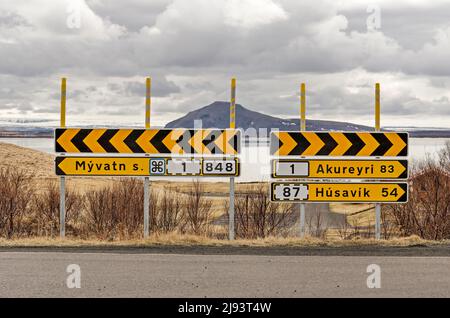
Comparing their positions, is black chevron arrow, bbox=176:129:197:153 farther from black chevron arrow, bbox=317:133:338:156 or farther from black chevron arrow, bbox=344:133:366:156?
black chevron arrow, bbox=344:133:366:156

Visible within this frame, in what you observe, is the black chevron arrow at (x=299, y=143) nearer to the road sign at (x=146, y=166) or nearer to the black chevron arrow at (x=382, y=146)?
the road sign at (x=146, y=166)

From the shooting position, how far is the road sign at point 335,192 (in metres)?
14.2

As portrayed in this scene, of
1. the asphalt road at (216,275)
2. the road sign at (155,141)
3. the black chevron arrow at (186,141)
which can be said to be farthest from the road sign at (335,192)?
the asphalt road at (216,275)

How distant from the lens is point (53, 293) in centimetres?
841

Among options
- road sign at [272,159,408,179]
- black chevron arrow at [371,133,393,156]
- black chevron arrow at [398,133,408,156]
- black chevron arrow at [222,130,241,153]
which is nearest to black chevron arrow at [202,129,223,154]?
black chevron arrow at [222,130,241,153]

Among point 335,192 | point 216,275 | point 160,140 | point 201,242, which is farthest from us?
point 160,140

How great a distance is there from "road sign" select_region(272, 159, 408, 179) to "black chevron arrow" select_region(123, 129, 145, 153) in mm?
2835

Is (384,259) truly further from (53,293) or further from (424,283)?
(53,293)

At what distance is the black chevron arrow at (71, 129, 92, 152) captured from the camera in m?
14.3

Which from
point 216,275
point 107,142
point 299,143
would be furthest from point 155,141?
point 216,275

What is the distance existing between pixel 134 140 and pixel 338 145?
4269 millimetres

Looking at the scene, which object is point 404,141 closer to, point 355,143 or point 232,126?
point 355,143

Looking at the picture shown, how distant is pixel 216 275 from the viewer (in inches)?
378
